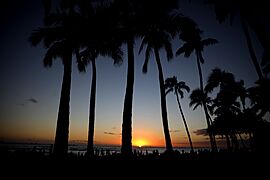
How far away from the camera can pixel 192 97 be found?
40.2 meters

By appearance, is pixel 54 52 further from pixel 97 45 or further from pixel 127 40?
pixel 127 40

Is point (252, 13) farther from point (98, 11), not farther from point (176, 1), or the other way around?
point (98, 11)

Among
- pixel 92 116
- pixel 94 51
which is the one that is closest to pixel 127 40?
pixel 94 51

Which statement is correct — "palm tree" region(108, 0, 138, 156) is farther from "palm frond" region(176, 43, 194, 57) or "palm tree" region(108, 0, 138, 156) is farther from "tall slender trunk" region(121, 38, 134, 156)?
"palm frond" region(176, 43, 194, 57)

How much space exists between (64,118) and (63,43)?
240 inches

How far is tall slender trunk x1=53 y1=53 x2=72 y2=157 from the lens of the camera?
40.2ft

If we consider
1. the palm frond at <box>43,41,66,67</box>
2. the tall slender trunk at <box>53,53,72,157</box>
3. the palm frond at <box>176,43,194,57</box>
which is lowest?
the tall slender trunk at <box>53,53,72,157</box>

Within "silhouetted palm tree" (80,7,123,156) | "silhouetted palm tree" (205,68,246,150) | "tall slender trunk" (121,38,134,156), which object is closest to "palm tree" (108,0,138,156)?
"tall slender trunk" (121,38,134,156)

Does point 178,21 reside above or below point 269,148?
above

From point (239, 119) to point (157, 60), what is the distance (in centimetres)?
2677

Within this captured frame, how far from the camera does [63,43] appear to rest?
15.0m

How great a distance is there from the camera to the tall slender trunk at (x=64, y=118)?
12.2 metres

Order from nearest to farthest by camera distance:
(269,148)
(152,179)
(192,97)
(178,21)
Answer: (152,179), (269,148), (178,21), (192,97)

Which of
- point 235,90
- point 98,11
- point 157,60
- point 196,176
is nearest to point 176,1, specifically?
point 157,60
